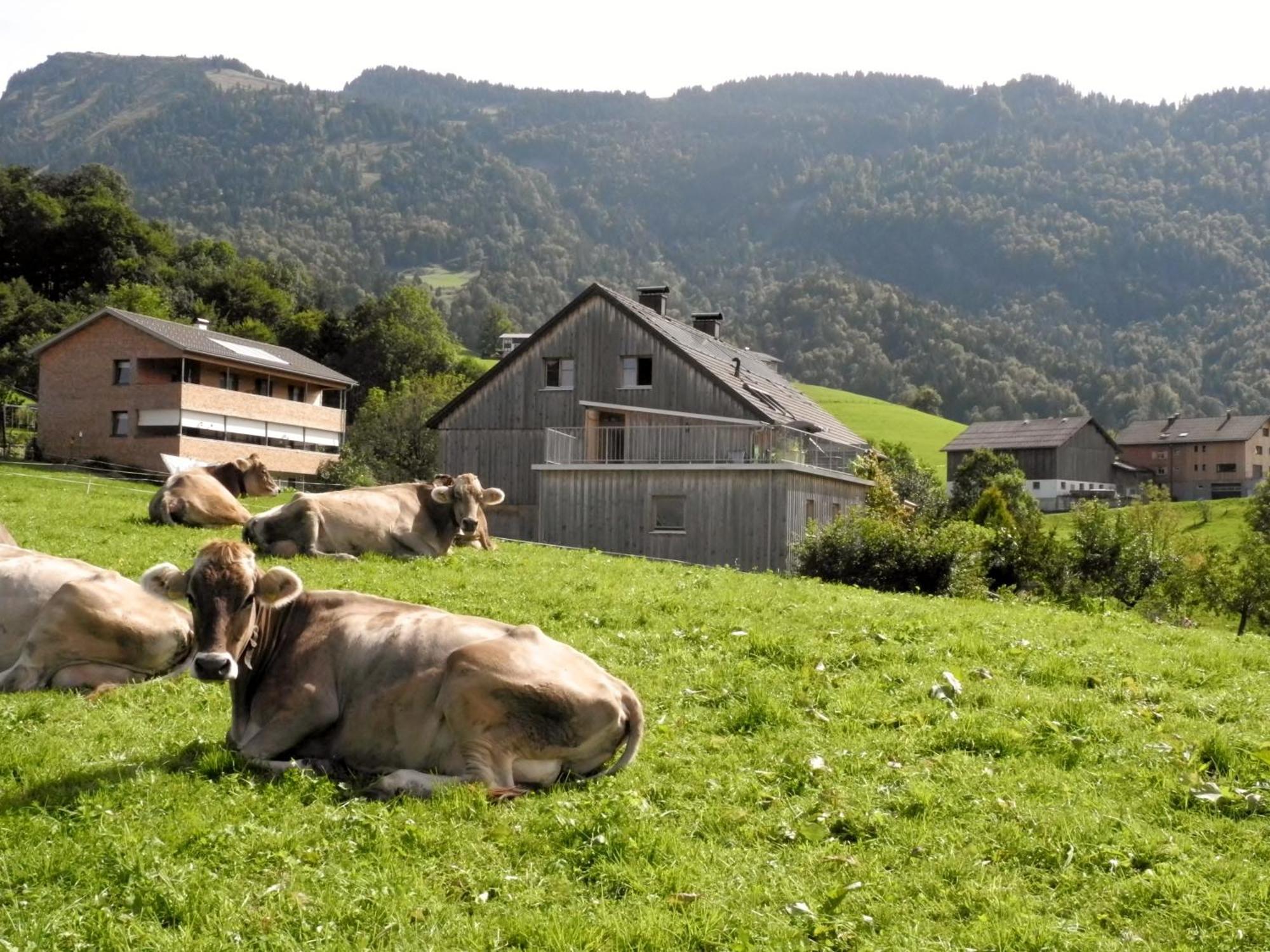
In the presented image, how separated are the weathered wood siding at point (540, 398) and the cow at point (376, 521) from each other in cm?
2581

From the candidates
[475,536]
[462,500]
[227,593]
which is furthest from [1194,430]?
[227,593]

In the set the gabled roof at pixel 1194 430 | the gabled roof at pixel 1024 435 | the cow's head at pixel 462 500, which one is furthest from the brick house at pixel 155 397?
the gabled roof at pixel 1194 430

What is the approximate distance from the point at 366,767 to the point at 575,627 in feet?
19.6

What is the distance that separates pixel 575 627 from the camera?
1406 centimetres

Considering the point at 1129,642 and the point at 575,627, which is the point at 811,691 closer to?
the point at 575,627

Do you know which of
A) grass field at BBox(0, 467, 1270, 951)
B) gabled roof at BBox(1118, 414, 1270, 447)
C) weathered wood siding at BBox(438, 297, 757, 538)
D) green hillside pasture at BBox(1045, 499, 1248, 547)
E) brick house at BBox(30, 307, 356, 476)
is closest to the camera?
grass field at BBox(0, 467, 1270, 951)

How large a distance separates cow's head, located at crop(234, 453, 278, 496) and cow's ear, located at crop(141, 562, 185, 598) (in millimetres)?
18149

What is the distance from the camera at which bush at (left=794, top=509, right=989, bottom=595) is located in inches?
1003

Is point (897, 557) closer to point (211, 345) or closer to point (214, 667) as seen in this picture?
point (214, 667)

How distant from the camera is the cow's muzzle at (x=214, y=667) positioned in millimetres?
7488

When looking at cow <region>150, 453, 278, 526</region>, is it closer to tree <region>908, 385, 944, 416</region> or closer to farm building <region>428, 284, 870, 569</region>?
farm building <region>428, 284, 870, 569</region>

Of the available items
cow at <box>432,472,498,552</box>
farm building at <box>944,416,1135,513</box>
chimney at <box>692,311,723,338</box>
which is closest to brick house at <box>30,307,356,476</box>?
chimney at <box>692,311,723,338</box>

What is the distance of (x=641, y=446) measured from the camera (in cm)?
4581

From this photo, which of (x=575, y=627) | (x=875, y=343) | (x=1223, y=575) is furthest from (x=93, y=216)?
(x=875, y=343)
